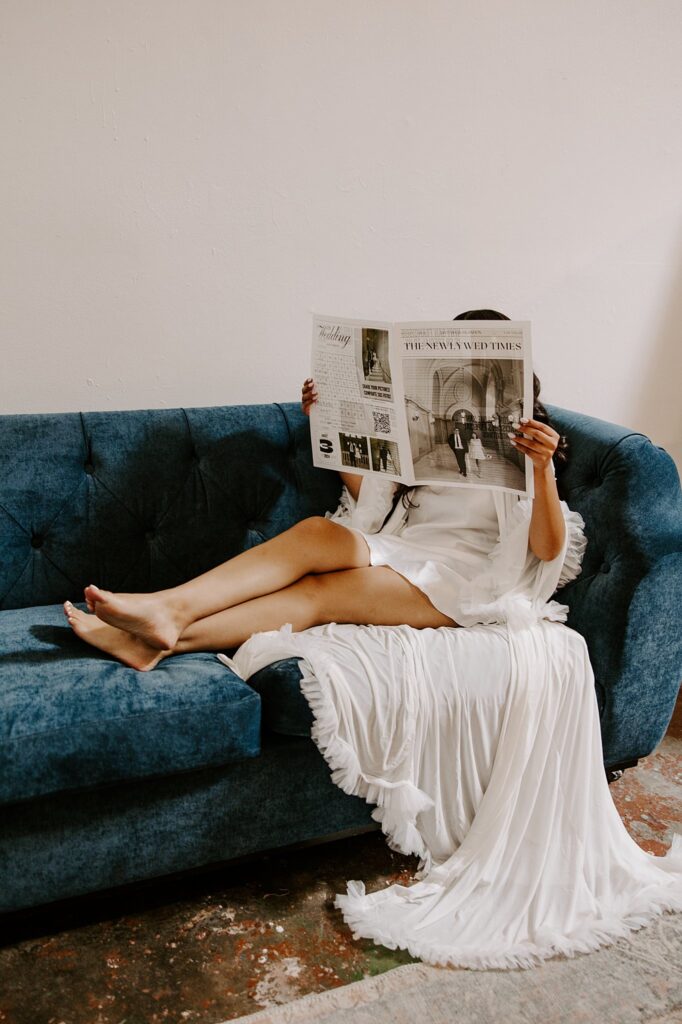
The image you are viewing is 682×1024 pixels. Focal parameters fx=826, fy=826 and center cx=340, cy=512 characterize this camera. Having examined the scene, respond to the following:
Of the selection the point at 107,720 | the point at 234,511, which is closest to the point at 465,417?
the point at 234,511

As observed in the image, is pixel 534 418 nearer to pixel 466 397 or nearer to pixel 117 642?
pixel 466 397

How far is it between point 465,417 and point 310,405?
40cm

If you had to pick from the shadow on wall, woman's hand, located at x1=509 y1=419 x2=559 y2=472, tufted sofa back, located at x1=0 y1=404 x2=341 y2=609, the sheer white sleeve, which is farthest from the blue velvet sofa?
the shadow on wall

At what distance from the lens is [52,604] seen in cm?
180

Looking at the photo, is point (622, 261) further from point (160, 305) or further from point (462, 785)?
point (462, 785)

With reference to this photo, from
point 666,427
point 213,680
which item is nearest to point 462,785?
point 213,680

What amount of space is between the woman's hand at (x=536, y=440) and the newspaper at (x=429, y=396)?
16 mm

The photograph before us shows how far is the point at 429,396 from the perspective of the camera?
1.62 metres

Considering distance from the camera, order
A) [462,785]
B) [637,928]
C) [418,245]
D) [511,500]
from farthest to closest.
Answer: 1. [418,245]
2. [511,500]
3. [462,785]
4. [637,928]

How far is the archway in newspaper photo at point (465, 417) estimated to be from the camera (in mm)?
1545

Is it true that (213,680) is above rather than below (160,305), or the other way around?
below

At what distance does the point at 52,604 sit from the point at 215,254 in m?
0.92

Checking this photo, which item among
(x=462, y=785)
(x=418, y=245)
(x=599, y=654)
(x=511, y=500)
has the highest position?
(x=418, y=245)

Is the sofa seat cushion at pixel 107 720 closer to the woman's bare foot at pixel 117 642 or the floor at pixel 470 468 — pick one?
the woman's bare foot at pixel 117 642
